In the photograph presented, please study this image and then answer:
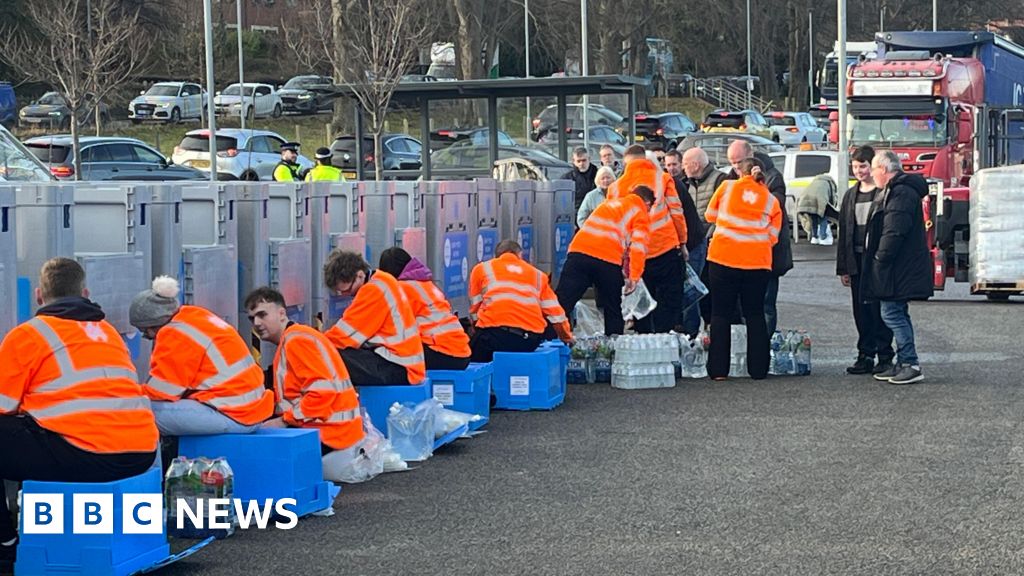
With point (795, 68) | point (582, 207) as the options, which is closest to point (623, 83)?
point (582, 207)

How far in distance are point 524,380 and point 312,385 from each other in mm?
3461

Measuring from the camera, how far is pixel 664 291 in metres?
15.2

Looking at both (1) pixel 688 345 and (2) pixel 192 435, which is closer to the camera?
(2) pixel 192 435

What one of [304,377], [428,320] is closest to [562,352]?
[428,320]

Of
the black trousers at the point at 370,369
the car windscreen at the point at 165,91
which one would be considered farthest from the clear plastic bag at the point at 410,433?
the car windscreen at the point at 165,91

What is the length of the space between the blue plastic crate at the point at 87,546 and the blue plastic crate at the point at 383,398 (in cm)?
304

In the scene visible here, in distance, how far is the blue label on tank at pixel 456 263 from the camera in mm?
14680

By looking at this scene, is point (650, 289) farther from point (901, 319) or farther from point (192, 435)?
point (192, 435)

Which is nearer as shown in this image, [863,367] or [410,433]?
[410,433]

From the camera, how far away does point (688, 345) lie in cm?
1432

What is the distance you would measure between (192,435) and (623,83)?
1325 centimetres

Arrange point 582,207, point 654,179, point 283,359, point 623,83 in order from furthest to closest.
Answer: point 623,83
point 582,207
point 654,179
point 283,359

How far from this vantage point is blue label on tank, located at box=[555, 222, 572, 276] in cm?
1789

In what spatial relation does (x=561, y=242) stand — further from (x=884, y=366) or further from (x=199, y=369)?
(x=199, y=369)
